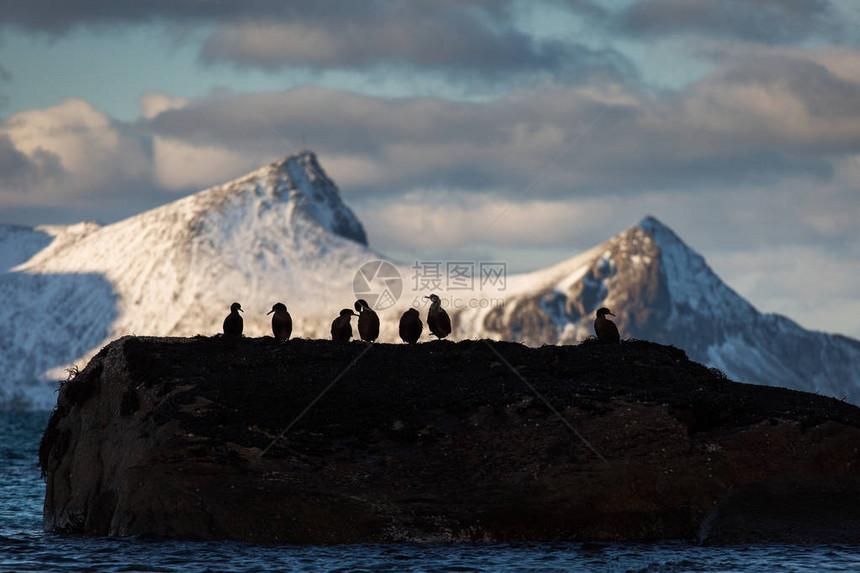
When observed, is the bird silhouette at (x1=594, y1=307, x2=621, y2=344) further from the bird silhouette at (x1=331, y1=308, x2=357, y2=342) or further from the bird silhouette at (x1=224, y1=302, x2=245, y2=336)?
the bird silhouette at (x1=224, y1=302, x2=245, y2=336)

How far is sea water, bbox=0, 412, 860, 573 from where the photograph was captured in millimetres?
32469

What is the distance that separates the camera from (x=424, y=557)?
110ft

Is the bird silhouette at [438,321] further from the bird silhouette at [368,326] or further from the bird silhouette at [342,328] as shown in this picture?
the bird silhouette at [342,328]

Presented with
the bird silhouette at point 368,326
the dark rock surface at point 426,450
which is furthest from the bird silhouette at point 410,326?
the dark rock surface at point 426,450

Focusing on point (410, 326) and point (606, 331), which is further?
point (606, 331)

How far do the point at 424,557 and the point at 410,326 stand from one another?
18.1 m

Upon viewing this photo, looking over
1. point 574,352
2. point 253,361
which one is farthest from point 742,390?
point 253,361

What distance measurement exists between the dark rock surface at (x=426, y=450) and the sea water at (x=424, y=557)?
90 cm

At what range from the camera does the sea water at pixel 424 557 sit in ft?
107

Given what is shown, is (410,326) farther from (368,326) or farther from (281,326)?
(281,326)

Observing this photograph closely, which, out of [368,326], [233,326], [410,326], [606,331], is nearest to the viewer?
[233,326]

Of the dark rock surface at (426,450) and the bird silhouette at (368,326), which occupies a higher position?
the bird silhouette at (368,326)

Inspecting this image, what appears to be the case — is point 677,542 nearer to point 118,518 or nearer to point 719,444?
point 719,444

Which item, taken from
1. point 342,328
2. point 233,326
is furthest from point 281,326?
point 342,328
